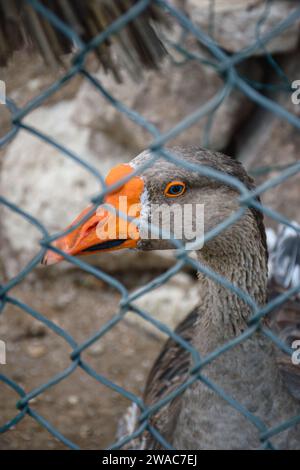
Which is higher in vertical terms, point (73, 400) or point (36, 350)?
point (36, 350)

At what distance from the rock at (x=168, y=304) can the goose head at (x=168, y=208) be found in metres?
1.67

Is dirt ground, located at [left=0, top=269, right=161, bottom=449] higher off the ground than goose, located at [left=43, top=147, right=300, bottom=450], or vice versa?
dirt ground, located at [left=0, top=269, right=161, bottom=449]

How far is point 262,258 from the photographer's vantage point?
Answer: 1840mm

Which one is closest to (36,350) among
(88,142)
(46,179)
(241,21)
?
(46,179)

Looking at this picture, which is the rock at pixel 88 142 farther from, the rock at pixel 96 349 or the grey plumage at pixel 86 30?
the grey plumage at pixel 86 30

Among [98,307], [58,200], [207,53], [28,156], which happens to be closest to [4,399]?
[98,307]

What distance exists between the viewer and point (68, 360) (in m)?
3.33

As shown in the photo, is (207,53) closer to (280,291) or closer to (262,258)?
(280,291)

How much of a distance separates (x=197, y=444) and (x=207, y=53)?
7.76ft

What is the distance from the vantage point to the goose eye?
1.69 meters

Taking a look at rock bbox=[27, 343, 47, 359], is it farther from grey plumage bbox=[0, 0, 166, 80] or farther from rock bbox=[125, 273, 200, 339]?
grey plumage bbox=[0, 0, 166, 80]

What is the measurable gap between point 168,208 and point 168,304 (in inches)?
72.2

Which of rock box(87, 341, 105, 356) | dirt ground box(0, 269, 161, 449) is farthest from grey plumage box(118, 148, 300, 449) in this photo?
rock box(87, 341, 105, 356)

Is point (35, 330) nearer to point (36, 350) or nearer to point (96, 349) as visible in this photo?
point (36, 350)
